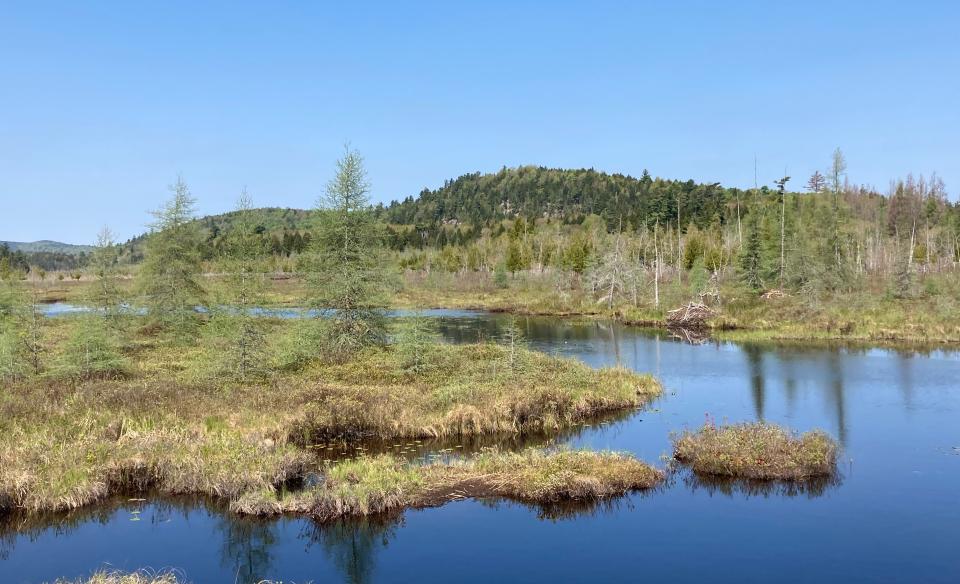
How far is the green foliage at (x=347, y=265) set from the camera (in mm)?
34375

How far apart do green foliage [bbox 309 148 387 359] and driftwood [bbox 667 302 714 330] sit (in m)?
38.5

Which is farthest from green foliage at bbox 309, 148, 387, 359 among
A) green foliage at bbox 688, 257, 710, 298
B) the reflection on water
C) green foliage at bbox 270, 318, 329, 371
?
green foliage at bbox 688, 257, 710, 298

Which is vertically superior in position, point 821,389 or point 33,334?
point 33,334

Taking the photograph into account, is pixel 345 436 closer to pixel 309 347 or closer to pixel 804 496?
pixel 309 347

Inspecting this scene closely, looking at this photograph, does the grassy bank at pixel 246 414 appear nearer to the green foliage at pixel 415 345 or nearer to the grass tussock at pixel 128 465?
the grass tussock at pixel 128 465

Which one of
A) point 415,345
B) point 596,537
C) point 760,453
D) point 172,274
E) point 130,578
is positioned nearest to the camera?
point 130,578

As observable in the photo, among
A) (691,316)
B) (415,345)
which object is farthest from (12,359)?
(691,316)

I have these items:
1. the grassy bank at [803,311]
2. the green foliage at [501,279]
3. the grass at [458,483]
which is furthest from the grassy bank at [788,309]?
the grass at [458,483]

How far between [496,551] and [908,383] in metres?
29.2

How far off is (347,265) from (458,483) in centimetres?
1832

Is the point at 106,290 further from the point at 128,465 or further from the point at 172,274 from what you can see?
the point at 128,465

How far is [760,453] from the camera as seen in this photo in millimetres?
19906

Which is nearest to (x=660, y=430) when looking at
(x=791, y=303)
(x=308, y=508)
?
(x=308, y=508)

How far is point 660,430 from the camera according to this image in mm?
25141
